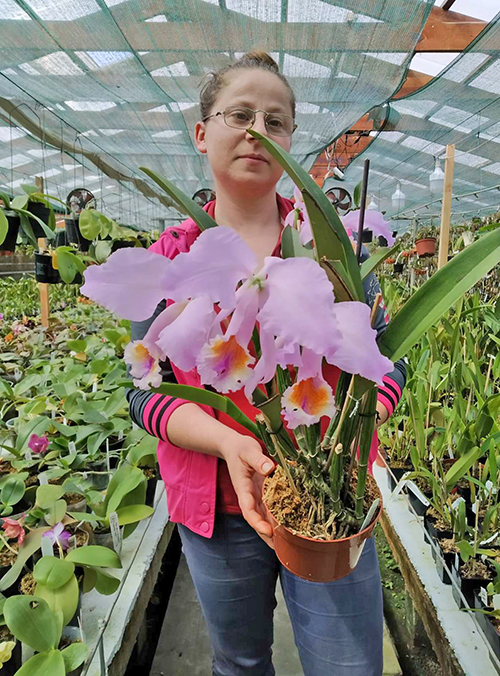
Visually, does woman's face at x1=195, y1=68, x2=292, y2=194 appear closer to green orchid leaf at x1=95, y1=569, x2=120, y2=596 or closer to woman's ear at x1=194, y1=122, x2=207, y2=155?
woman's ear at x1=194, y1=122, x2=207, y2=155

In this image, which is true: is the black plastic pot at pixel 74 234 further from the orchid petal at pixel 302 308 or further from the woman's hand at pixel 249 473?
the orchid petal at pixel 302 308

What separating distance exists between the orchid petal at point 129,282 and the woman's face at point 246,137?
0.28 m

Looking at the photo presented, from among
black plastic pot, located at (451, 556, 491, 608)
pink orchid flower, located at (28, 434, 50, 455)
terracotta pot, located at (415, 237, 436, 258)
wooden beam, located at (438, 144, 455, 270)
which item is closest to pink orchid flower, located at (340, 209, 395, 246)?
black plastic pot, located at (451, 556, 491, 608)

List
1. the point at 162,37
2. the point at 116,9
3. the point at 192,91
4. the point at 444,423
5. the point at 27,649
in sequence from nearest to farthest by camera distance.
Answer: the point at 27,649
the point at 444,423
the point at 116,9
the point at 162,37
the point at 192,91

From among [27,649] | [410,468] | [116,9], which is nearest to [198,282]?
[27,649]

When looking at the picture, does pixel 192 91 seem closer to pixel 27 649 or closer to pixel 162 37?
pixel 162 37

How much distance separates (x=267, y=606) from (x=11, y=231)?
137 cm

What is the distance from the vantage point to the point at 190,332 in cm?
36

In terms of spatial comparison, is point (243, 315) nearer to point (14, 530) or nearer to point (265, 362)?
point (265, 362)

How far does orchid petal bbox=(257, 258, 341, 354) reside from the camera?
316mm

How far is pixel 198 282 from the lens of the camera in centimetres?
35

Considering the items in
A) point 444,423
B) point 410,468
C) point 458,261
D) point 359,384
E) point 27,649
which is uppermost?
point 458,261

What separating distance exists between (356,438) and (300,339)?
19 cm

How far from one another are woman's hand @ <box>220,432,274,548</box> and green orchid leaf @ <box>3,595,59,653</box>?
1.38ft
